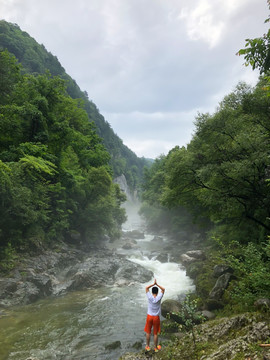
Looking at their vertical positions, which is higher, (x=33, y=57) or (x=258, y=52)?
(x=33, y=57)

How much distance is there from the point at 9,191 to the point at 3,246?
3994 mm

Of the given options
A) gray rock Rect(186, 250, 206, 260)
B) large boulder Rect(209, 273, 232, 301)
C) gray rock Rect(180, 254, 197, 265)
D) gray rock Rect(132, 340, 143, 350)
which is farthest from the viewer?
gray rock Rect(186, 250, 206, 260)

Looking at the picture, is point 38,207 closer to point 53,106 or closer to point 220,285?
point 53,106

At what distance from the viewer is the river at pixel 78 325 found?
8.43 meters

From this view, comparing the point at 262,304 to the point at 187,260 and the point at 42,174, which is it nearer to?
the point at 187,260

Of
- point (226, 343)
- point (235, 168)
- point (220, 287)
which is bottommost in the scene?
point (220, 287)

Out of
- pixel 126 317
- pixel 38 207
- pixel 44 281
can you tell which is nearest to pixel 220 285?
pixel 126 317

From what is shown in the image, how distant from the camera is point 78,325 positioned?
10.8m

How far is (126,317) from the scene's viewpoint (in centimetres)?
1211

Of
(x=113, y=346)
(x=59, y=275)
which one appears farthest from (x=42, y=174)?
(x=113, y=346)

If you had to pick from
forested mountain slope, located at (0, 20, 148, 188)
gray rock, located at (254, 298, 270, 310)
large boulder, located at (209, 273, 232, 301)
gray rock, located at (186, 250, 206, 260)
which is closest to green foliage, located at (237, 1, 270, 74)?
gray rock, located at (254, 298, 270, 310)

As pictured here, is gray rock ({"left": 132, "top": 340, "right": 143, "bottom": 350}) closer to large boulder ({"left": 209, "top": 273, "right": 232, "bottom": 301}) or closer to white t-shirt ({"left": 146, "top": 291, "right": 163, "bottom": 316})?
white t-shirt ({"left": 146, "top": 291, "right": 163, "bottom": 316})

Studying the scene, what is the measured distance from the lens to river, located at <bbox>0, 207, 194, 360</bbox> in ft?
27.7

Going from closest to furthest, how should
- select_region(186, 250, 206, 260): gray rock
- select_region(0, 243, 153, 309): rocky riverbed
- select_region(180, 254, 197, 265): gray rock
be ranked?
select_region(0, 243, 153, 309): rocky riverbed → select_region(180, 254, 197, 265): gray rock → select_region(186, 250, 206, 260): gray rock
